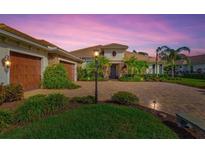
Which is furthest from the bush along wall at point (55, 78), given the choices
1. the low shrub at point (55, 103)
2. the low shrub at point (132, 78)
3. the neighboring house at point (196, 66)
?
the neighboring house at point (196, 66)

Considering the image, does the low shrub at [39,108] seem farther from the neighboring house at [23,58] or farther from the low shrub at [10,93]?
the neighboring house at [23,58]

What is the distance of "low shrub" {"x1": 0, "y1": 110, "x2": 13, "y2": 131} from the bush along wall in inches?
366

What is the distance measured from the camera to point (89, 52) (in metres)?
32.6

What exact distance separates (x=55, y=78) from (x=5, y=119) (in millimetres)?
9601

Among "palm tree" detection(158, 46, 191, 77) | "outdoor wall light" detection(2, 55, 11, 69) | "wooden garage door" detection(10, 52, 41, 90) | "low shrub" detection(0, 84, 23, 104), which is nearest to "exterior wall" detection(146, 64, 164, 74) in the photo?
"palm tree" detection(158, 46, 191, 77)

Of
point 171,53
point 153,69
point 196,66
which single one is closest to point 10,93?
point 153,69

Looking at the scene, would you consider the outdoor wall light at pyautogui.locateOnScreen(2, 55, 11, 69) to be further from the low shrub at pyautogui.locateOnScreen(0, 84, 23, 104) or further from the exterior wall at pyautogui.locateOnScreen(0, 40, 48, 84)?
the low shrub at pyautogui.locateOnScreen(0, 84, 23, 104)

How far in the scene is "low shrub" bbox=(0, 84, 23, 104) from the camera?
26.4ft

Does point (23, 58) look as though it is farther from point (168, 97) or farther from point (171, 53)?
point (171, 53)
